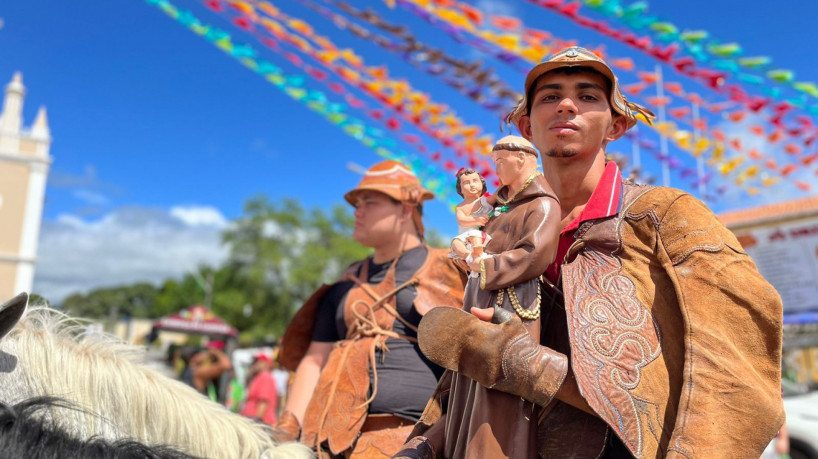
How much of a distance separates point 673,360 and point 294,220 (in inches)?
1445

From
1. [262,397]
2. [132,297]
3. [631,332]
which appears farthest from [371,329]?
→ [132,297]

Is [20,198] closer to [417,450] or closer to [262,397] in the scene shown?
[262,397]

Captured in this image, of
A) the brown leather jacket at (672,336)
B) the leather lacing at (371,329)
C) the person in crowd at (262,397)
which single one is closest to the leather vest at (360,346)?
the leather lacing at (371,329)

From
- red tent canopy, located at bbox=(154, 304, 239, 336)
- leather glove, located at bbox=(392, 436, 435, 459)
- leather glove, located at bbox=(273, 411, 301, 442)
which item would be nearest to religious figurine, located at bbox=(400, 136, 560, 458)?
leather glove, located at bbox=(392, 436, 435, 459)

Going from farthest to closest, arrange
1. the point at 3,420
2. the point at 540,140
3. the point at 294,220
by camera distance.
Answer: the point at 294,220 → the point at 540,140 → the point at 3,420

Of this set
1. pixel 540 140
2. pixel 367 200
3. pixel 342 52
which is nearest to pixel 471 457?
pixel 540 140

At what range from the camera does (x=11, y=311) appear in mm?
1441

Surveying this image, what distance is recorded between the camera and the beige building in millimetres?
28797

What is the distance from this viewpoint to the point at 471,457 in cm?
127

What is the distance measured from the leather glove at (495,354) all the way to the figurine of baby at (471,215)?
189mm

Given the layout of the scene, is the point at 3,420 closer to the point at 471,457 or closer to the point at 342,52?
the point at 471,457

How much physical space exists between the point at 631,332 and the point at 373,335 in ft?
4.79

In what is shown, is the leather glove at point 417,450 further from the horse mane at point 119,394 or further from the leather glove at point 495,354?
Result: the horse mane at point 119,394

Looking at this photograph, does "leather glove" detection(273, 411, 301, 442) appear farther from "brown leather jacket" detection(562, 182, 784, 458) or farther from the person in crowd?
the person in crowd
